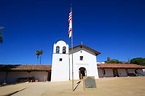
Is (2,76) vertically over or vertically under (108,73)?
under

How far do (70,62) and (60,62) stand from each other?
2.24 metres

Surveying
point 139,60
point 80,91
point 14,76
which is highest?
point 139,60

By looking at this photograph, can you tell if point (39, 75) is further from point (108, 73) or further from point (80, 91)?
point (80, 91)

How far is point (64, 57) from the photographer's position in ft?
90.1

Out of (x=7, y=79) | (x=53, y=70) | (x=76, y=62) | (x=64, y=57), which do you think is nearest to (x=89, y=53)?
(x=76, y=62)

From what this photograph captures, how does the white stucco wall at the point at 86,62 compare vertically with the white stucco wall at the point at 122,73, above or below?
above

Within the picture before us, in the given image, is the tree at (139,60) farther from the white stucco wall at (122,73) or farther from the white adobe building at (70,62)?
the white adobe building at (70,62)

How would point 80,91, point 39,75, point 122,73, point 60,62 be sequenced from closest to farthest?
point 80,91
point 60,62
point 39,75
point 122,73

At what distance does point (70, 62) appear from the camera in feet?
90.3

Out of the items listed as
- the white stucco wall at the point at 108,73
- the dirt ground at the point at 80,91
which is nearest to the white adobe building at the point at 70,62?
the white stucco wall at the point at 108,73

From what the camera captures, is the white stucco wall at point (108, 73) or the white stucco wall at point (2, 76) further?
the white stucco wall at point (108, 73)

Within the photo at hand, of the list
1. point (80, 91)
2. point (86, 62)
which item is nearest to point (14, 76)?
point (86, 62)

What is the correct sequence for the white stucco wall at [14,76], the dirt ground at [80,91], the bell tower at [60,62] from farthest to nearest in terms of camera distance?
the white stucco wall at [14,76] → the bell tower at [60,62] → the dirt ground at [80,91]

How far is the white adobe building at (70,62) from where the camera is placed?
26.5m
